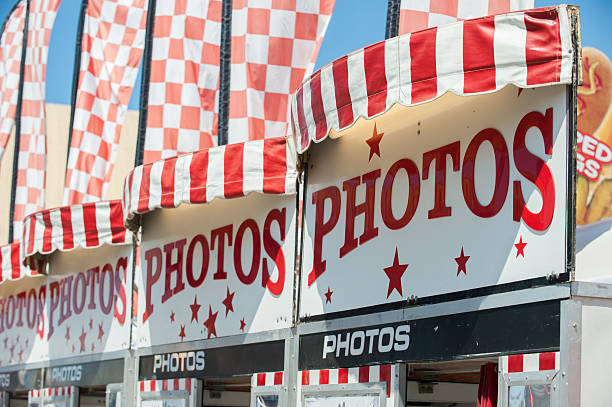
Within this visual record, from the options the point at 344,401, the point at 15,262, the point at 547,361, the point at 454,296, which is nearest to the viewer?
the point at 547,361

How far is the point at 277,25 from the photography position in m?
6.66

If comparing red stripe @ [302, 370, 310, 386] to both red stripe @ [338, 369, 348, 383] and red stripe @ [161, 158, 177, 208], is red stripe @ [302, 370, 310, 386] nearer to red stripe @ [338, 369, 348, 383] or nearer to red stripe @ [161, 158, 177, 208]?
red stripe @ [338, 369, 348, 383]

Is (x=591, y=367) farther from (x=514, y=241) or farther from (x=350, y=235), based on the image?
(x=350, y=235)

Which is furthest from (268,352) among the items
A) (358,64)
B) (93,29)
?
(93,29)

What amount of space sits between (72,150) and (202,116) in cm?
198

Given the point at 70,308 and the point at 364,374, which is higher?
the point at 70,308

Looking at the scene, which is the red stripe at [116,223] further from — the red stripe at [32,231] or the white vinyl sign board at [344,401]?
the white vinyl sign board at [344,401]

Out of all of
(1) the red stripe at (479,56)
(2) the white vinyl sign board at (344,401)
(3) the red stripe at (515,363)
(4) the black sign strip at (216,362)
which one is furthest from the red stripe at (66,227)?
(3) the red stripe at (515,363)

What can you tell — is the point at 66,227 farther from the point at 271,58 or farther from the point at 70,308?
the point at 271,58

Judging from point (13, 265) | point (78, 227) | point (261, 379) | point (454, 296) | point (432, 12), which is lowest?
point (261, 379)

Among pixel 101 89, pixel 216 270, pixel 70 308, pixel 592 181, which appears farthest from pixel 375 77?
pixel 101 89

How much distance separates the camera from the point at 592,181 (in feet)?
16.4

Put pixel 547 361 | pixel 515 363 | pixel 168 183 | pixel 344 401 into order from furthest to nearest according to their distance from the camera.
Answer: pixel 168 183
pixel 344 401
pixel 515 363
pixel 547 361

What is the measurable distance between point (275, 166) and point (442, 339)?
1.76m
